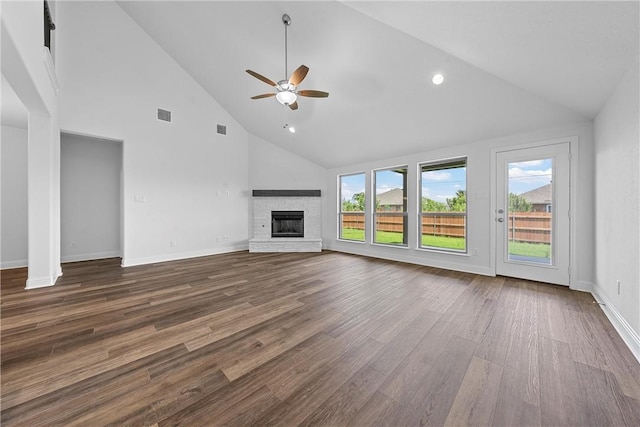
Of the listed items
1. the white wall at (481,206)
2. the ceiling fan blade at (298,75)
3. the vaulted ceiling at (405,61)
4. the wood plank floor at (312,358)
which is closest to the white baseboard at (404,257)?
the white wall at (481,206)

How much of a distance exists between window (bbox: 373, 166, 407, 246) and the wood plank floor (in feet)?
7.32

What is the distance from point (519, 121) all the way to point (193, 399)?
16.0ft

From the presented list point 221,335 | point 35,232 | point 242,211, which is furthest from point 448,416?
point 242,211

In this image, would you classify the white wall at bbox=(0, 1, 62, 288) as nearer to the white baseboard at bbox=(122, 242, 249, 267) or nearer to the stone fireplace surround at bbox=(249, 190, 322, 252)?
the white baseboard at bbox=(122, 242, 249, 267)

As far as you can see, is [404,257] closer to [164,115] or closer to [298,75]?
[298,75]

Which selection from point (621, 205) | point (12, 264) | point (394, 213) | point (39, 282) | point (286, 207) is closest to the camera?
point (621, 205)

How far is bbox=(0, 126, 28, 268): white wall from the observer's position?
14.3 ft

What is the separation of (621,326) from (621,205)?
3.62 feet

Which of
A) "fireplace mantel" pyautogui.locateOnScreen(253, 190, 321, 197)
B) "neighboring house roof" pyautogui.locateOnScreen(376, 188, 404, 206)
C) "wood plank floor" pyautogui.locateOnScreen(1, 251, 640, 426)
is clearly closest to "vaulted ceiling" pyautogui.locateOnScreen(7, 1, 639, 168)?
"neighboring house roof" pyautogui.locateOnScreen(376, 188, 404, 206)

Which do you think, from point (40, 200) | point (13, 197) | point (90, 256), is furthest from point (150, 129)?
point (90, 256)

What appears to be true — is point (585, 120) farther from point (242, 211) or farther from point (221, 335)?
point (242, 211)

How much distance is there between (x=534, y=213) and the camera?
3.57 meters

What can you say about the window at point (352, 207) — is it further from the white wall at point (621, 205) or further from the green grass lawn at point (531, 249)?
the white wall at point (621, 205)

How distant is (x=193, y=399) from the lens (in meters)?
1.33
